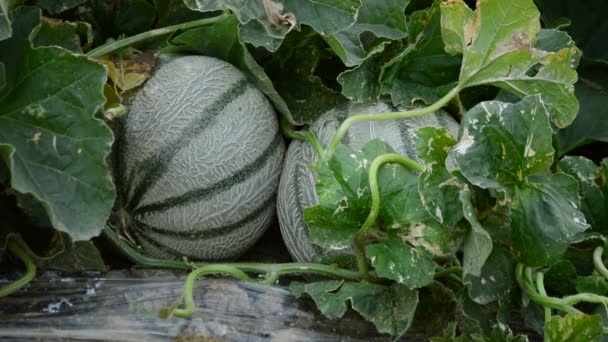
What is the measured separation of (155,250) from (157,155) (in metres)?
0.16

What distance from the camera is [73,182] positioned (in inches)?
40.6

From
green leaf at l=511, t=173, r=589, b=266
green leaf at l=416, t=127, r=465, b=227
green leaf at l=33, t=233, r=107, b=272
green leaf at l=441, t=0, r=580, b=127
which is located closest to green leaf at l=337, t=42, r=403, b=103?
green leaf at l=441, t=0, r=580, b=127

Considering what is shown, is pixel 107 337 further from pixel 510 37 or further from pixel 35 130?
pixel 510 37

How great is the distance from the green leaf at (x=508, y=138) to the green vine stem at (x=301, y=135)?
0.87ft

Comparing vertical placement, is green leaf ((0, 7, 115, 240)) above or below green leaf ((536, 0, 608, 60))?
above

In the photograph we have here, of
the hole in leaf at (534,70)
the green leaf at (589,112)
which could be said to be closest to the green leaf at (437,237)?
the hole in leaf at (534,70)

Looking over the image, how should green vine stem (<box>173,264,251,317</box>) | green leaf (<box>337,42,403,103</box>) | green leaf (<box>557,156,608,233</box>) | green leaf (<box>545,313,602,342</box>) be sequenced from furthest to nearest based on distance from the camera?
green leaf (<box>337,42,403,103</box>) → green leaf (<box>557,156,608,233</box>) → green vine stem (<box>173,264,251,317</box>) → green leaf (<box>545,313,602,342</box>)

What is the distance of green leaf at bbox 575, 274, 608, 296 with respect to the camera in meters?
1.07

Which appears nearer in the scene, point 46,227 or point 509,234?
point 509,234

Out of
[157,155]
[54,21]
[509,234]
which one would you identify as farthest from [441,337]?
[54,21]

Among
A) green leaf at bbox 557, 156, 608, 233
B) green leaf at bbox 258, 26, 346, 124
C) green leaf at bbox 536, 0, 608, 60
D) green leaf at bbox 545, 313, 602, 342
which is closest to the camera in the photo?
green leaf at bbox 545, 313, 602, 342

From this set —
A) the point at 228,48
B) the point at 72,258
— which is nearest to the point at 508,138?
the point at 228,48

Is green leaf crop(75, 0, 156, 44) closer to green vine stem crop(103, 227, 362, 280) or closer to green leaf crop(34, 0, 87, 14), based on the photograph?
green leaf crop(34, 0, 87, 14)

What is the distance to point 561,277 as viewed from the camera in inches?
43.5
